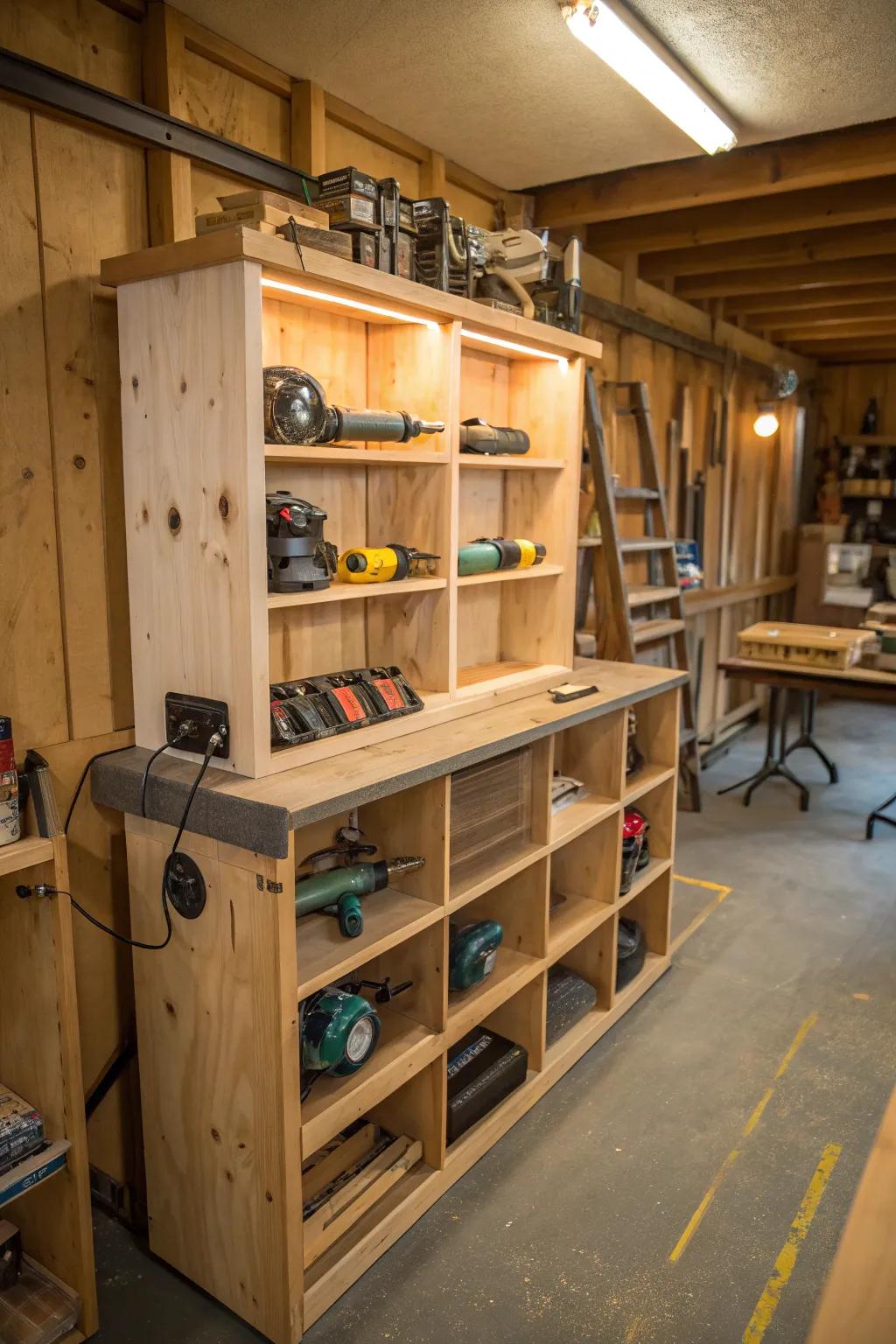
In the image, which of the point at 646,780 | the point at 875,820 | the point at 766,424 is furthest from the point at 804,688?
the point at 766,424

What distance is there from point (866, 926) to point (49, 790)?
3.07m

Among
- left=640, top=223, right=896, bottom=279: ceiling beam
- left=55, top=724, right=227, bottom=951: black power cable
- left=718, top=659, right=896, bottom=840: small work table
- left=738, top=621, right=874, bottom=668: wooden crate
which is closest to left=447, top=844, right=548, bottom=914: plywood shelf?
left=55, top=724, right=227, bottom=951: black power cable

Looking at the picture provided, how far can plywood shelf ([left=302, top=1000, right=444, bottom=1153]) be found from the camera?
1852 mm

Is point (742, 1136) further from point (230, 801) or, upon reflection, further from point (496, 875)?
point (230, 801)

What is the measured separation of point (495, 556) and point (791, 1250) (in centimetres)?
178

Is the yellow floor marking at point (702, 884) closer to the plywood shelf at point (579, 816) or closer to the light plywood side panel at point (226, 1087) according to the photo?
the plywood shelf at point (579, 816)

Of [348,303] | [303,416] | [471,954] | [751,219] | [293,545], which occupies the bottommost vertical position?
[471,954]

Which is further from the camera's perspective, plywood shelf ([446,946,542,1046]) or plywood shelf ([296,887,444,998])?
plywood shelf ([446,946,542,1046])

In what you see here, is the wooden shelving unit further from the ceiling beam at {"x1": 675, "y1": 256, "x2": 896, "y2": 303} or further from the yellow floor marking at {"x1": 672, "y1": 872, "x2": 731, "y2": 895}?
the ceiling beam at {"x1": 675, "y1": 256, "x2": 896, "y2": 303}

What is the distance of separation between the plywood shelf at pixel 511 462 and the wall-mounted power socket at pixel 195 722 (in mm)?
916

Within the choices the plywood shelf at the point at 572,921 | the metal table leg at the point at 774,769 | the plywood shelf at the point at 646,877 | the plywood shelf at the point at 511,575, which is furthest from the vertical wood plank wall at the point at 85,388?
the metal table leg at the point at 774,769

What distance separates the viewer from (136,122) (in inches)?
73.1

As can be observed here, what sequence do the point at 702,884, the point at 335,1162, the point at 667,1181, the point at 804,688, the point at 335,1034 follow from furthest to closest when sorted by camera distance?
the point at 804,688
the point at 702,884
the point at 667,1181
the point at 335,1162
the point at 335,1034

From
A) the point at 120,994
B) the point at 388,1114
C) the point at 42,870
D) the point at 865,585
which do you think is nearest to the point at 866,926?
the point at 388,1114
